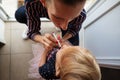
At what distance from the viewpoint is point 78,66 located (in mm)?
893

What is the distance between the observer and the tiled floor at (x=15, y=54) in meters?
1.78

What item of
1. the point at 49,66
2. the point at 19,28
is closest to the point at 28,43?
the point at 19,28

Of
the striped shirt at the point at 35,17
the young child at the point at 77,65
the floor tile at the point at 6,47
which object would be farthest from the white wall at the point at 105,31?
the floor tile at the point at 6,47

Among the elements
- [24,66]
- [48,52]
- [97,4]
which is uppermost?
[97,4]

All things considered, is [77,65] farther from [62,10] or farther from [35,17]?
[35,17]

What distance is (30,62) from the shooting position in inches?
69.7

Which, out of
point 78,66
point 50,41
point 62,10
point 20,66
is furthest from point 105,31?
point 20,66

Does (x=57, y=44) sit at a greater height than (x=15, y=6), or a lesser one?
lesser

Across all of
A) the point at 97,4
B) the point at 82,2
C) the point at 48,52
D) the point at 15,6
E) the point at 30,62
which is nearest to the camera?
the point at 82,2

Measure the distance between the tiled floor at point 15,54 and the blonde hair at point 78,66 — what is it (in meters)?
0.90

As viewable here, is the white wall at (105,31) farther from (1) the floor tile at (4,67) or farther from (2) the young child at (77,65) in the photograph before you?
(1) the floor tile at (4,67)

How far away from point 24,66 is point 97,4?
0.75 m

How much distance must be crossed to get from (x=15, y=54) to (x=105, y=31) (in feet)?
2.64

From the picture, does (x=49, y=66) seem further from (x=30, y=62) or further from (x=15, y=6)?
(x=15, y=6)
